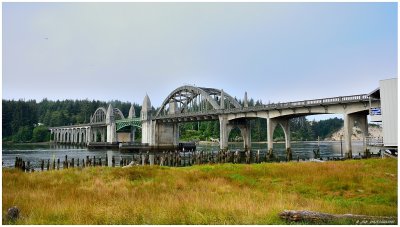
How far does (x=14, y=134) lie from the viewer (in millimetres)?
166500

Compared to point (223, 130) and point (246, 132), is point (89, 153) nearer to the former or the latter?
point (223, 130)

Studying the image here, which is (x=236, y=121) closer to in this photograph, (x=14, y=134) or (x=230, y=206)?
(x=230, y=206)

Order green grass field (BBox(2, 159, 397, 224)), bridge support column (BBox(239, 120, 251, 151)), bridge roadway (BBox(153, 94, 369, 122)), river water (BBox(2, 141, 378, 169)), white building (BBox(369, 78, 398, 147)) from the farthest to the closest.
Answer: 1. bridge support column (BBox(239, 120, 251, 151))
2. river water (BBox(2, 141, 378, 169))
3. bridge roadway (BBox(153, 94, 369, 122))
4. white building (BBox(369, 78, 398, 147))
5. green grass field (BBox(2, 159, 397, 224))

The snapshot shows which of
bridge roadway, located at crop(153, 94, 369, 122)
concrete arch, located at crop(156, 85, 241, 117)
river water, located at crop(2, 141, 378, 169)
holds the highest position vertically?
concrete arch, located at crop(156, 85, 241, 117)

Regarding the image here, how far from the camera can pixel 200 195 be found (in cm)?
1471

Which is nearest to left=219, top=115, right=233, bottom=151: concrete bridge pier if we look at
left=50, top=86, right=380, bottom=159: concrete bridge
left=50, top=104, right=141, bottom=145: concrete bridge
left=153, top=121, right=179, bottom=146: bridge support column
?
left=50, top=86, right=380, bottom=159: concrete bridge

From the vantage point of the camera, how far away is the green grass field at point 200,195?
1096 centimetres

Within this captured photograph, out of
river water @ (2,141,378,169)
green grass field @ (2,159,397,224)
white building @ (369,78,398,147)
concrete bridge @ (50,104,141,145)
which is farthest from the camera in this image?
concrete bridge @ (50,104,141,145)

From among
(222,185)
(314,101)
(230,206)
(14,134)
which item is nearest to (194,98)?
(314,101)

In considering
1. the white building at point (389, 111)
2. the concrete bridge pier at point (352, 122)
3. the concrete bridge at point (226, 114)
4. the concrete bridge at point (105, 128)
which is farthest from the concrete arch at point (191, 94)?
the white building at point (389, 111)

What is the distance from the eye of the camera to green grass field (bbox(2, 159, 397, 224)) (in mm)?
10961

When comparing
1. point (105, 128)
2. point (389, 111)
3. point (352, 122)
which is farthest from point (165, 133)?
point (389, 111)

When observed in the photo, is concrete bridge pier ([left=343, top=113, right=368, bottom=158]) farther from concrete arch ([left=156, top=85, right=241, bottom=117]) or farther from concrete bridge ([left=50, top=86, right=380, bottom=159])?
concrete arch ([left=156, top=85, right=241, bottom=117])

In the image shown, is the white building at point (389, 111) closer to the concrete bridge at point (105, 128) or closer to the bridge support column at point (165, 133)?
the bridge support column at point (165, 133)
